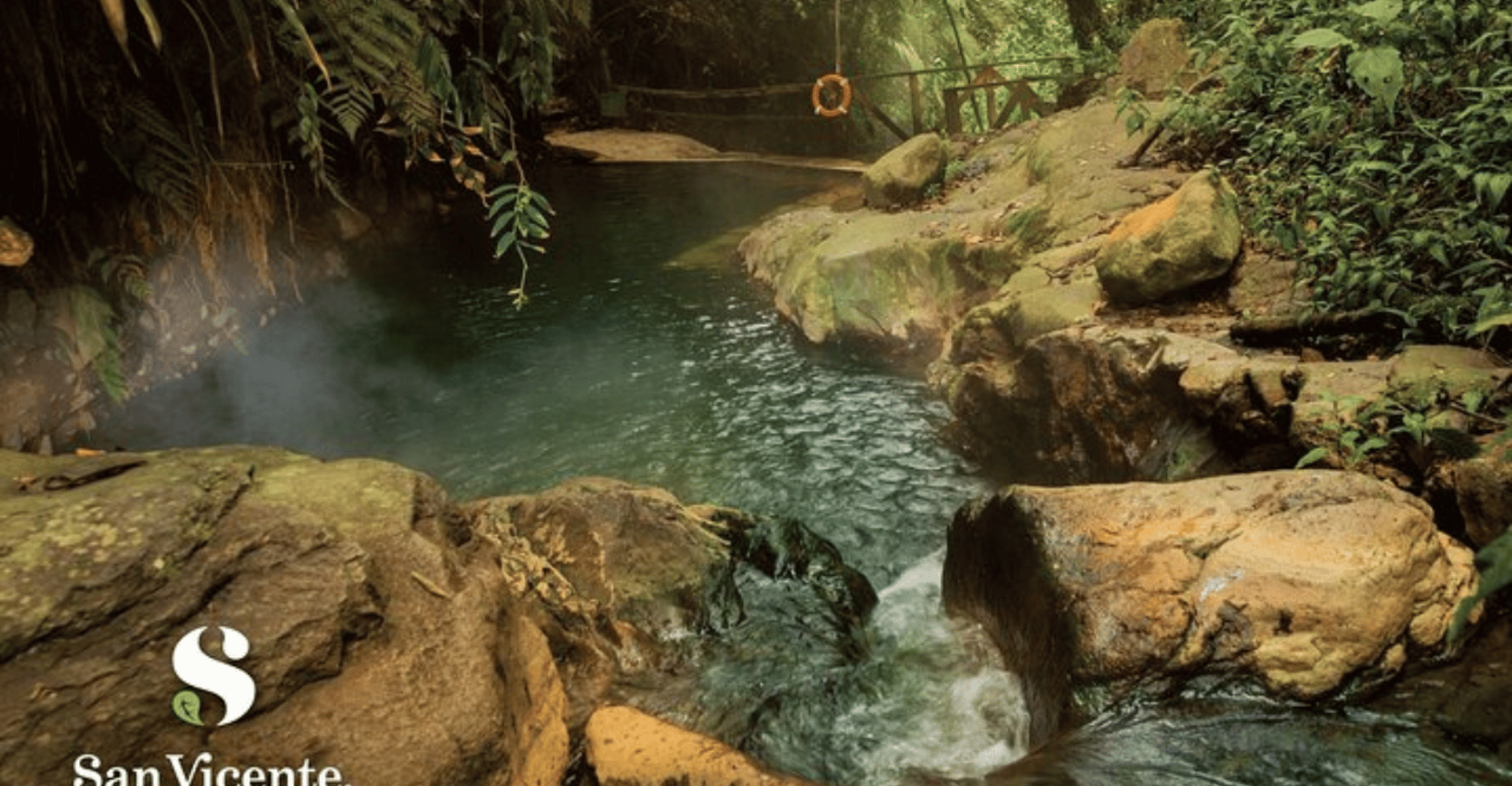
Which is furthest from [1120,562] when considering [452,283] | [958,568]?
[452,283]

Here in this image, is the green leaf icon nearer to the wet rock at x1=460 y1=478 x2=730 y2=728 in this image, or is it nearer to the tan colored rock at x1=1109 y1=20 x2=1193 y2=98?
the wet rock at x1=460 y1=478 x2=730 y2=728

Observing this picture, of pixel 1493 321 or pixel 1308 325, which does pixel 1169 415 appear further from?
pixel 1493 321

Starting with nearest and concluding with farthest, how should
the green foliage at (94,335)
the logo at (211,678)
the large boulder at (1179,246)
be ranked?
1. the logo at (211,678)
2. the green foliage at (94,335)
3. the large boulder at (1179,246)

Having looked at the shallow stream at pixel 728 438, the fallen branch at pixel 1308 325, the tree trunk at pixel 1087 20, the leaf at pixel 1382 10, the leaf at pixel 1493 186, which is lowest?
the shallow stream at pixel 728 438

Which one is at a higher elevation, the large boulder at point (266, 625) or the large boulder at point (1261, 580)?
the large boulder at point (266, 625)

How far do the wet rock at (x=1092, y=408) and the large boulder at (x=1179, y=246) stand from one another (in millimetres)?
453

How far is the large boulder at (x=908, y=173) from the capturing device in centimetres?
1075

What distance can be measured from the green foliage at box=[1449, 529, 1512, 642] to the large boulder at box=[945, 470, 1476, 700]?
231cm

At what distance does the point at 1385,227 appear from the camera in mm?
4801

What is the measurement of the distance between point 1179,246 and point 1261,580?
291 centimetres

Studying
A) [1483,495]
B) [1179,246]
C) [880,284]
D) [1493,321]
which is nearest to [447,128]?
[880,284]

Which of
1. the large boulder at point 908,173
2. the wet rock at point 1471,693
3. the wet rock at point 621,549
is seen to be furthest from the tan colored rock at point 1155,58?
the wet rock at point 621,549

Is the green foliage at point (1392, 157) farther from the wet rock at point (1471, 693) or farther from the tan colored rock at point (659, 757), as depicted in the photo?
the tan colored rock at point (659, 757)

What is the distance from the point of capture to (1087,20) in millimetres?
13828
